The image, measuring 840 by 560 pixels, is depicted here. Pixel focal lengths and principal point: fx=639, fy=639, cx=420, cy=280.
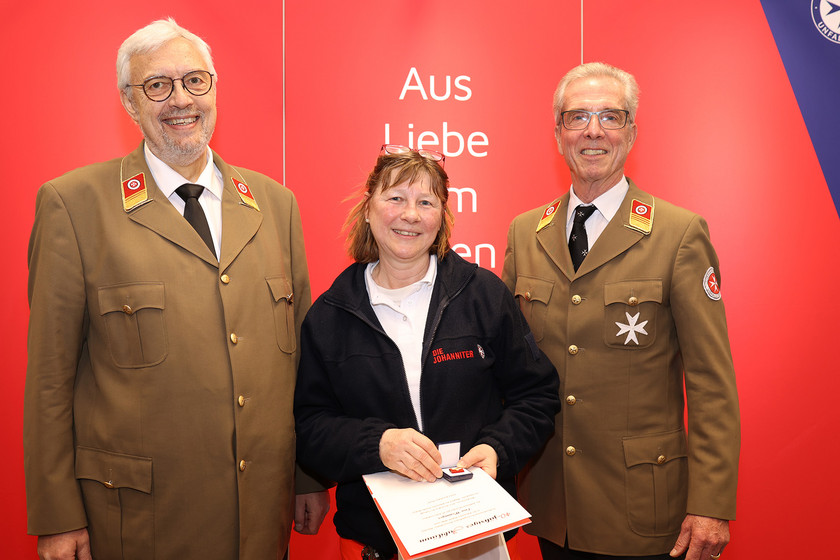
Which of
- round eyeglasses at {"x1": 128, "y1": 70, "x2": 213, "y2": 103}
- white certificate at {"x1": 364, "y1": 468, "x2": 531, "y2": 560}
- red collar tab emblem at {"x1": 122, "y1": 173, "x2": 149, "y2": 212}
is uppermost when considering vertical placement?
round eyeglasses at {"x1": 128, "y1": 70, "x2": 213, "y2": 103}

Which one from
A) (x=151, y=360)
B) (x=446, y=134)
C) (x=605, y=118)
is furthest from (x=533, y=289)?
(x=446, y=134)

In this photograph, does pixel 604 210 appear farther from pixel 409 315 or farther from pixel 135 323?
pixel 135 323

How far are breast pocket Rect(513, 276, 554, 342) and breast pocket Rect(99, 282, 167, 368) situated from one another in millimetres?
1216

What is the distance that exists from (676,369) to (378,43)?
2216mm

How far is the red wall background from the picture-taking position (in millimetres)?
3328

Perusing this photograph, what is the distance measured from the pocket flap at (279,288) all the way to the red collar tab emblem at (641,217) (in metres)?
1.18

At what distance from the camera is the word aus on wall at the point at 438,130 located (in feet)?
11.1

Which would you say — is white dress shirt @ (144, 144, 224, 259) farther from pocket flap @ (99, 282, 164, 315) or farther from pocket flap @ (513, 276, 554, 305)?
pocket flap @ (513, 276, 554, 305)

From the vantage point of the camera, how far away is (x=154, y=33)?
2.02 m

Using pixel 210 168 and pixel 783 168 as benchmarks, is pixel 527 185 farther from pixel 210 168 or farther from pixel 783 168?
pixel 210 168

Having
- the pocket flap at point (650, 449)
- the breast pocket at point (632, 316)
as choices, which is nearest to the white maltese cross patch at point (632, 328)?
the breast pocket at point (632, 316)

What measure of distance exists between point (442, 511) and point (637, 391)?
2.88 ft

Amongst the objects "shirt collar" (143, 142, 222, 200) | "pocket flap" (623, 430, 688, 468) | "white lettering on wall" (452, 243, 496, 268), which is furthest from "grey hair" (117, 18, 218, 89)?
"pocket flap" (623, 430, 688, 468)

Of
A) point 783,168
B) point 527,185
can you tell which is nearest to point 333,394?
point 527,185
